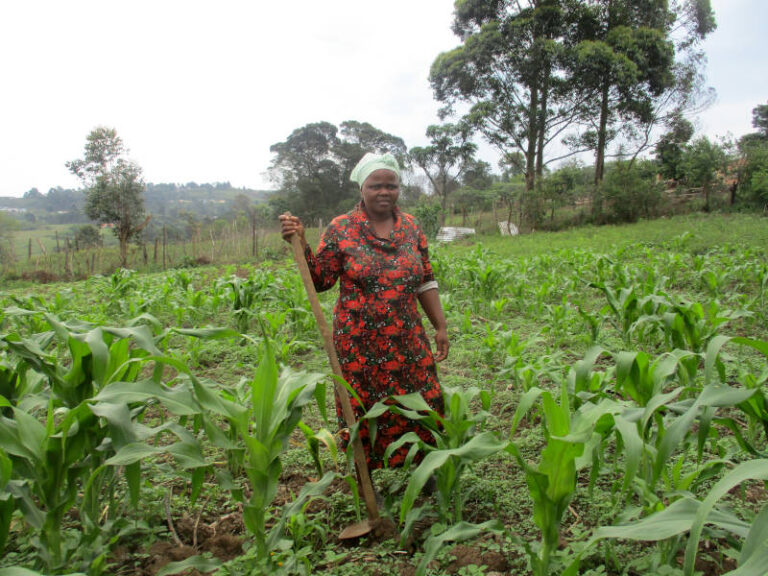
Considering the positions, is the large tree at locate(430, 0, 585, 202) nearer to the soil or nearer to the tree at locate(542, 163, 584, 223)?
the tree at locate(542, 163, 584, 223)

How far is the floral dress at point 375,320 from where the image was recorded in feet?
6.65

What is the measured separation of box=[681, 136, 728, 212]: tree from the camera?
19219 mm

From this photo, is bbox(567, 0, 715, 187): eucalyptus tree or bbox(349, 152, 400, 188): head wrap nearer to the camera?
bbox(349, 152, 400, 188): head wrap

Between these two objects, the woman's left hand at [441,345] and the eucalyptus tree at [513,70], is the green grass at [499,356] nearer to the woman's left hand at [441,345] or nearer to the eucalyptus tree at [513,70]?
the woman's left hand at [441,345]

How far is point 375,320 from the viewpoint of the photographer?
203cm

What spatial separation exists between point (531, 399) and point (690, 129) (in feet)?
91.5

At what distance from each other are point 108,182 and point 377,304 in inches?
829

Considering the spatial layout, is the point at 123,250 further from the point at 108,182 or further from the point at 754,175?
the point at 754,175

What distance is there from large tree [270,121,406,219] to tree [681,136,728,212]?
60.8 feet

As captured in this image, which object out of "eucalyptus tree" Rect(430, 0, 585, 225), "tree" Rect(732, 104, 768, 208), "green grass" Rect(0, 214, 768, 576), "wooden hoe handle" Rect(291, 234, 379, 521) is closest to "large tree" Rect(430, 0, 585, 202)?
"eucalyptus tree" Rect(430, 0, 585, 225)

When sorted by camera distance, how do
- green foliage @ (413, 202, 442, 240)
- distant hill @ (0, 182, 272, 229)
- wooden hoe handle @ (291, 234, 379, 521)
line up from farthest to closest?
distant hill @ (0, 182, 272, 229) < green foliage @ (413, 202, 442, 240) < wooden hoe handle @ (291, 234, 379, 521)

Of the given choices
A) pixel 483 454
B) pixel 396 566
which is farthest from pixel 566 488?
pixel 396 566

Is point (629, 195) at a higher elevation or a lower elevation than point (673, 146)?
lower

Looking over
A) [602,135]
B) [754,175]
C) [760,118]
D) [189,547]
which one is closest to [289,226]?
[189,547]
